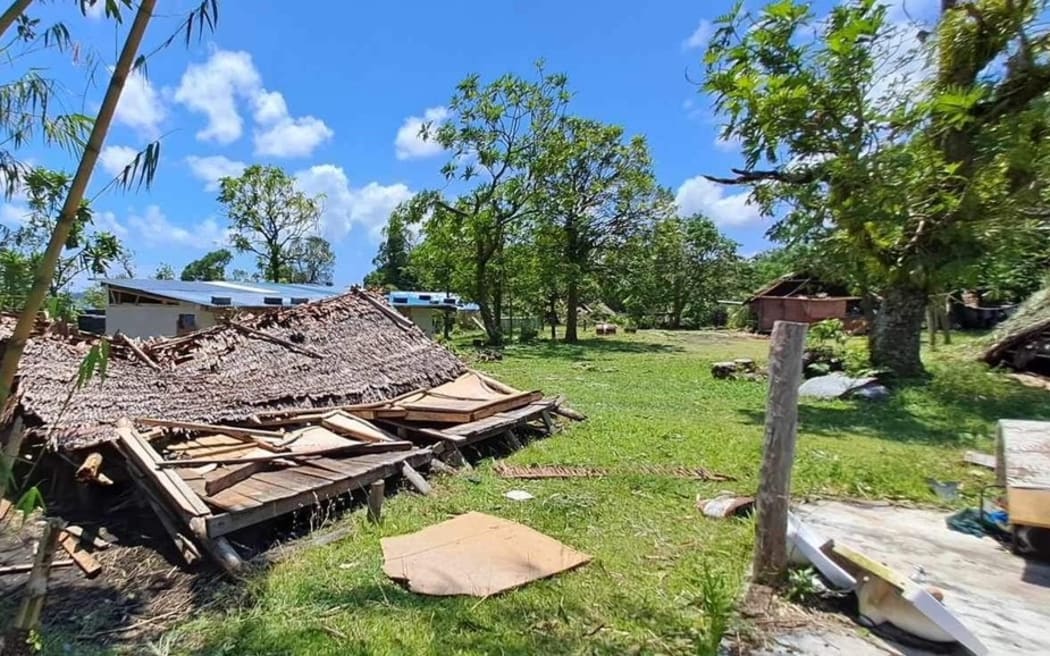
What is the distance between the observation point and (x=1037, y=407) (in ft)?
32.1

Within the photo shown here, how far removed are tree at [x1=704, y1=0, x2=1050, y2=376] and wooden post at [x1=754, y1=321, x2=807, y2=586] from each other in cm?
701

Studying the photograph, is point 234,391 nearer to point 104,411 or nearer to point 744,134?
point 104,411

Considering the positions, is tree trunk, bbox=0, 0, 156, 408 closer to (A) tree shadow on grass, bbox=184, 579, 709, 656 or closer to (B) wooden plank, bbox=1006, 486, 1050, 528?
(A) tree shadow on grass, bbox=184, 579, 709, 656

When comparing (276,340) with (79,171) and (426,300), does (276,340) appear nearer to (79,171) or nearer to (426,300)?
(79,171)

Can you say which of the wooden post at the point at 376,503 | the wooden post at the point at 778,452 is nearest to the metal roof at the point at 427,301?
the wooden post at the point at 376,503

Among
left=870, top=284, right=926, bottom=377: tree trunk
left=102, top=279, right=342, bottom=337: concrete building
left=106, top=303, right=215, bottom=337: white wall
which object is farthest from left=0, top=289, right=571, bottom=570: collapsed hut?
left=106, top=303, right=215, bottom=337: white wall

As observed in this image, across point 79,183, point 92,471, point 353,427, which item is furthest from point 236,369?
point 79,183

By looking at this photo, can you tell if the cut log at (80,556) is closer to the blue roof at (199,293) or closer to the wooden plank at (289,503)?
the wooden plank at (289,503)

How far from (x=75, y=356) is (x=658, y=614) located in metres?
6.12

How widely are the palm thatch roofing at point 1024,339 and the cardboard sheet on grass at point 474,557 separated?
481 inches

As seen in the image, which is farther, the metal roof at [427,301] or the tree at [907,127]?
the metal roof at [427,301]

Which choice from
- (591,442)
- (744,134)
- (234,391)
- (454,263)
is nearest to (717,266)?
(454,263)

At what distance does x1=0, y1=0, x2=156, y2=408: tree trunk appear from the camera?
1948 millimetres

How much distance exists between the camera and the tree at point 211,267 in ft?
133
